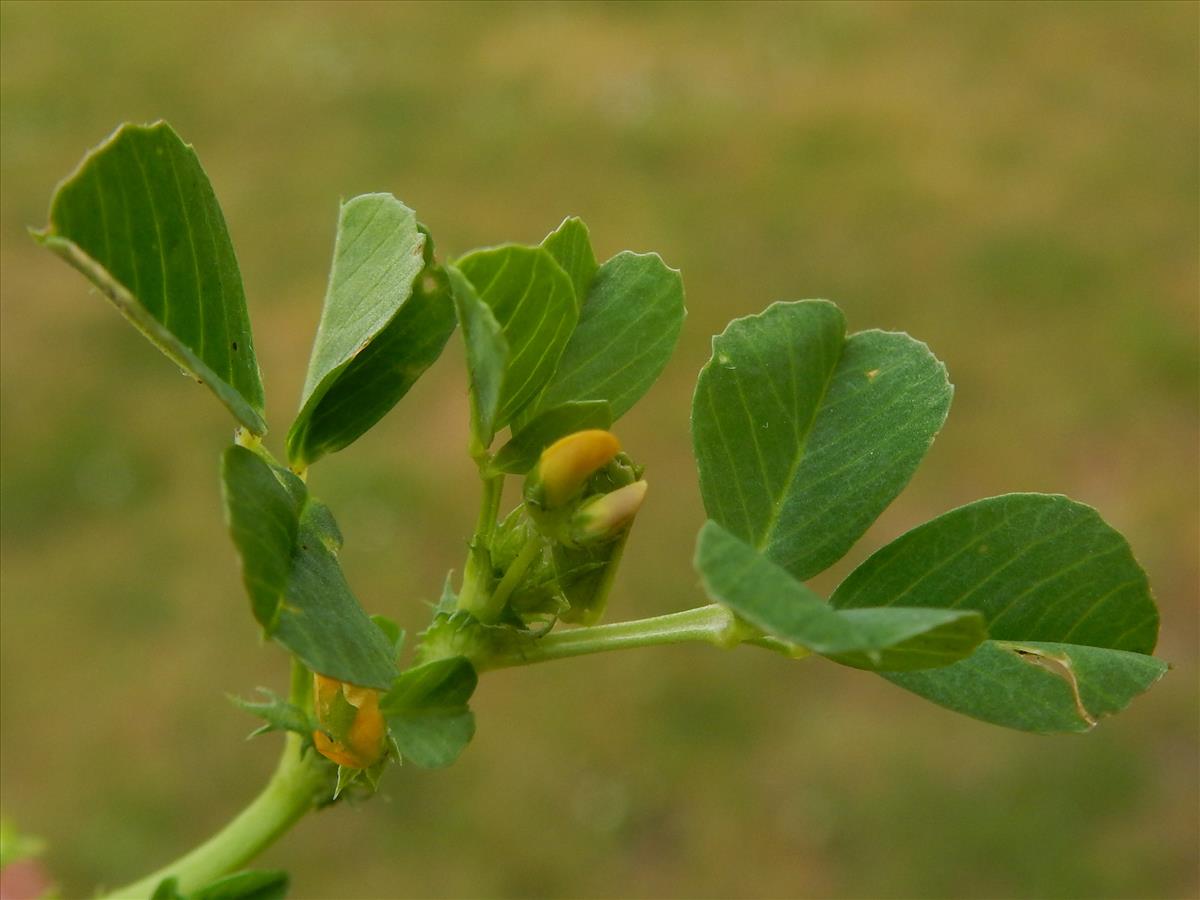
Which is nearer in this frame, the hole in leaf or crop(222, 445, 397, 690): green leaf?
crop(222, 445, 397, 690): green leaf

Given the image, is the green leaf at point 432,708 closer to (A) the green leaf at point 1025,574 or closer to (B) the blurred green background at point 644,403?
(A) the green leaf at point 1025,574

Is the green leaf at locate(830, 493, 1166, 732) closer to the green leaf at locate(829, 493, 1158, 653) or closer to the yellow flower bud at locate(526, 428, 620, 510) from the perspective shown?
the green leaf at locate(829, 493, 1158, 653)

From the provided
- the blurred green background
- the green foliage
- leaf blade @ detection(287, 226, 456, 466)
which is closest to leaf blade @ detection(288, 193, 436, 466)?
leaf blade @ detection(287, 226, 456, 466)

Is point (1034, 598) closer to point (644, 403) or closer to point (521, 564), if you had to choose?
point (521, 564)

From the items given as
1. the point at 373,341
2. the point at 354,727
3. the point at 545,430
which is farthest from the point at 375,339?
the point at 354,727

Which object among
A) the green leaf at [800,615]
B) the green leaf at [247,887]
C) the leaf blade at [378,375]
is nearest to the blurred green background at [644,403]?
the green leaf at [247,887]

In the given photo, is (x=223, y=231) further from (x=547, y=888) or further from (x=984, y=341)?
(x=984, y=341)
